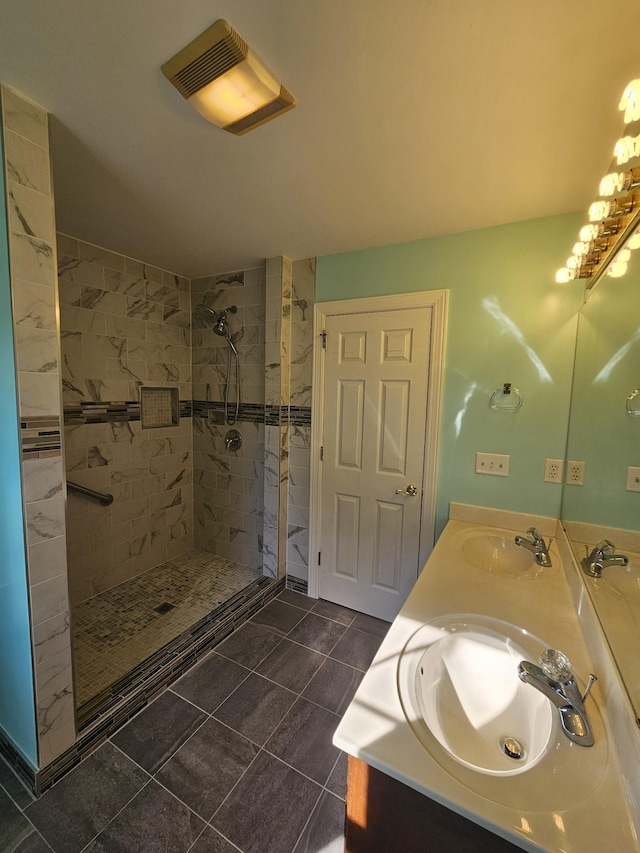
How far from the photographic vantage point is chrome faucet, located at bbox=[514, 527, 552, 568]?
4.81 feet

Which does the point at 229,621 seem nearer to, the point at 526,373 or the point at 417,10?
the point at 526,373

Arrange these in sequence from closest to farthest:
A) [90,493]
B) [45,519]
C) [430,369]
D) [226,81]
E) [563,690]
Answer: [563,690] < [226,81] < [45,519] < [430,369] < [90,493]

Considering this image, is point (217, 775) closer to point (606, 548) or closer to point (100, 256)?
point (606, 548)

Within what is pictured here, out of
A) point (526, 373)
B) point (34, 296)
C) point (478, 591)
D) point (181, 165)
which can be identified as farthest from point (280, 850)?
point (181, 165)

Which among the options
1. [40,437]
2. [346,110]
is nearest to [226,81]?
[346,110]

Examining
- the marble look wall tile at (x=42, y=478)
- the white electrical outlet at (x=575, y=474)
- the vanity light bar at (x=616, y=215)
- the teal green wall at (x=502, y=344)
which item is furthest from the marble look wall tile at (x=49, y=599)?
the vanity light bar at (x=616, y=215)

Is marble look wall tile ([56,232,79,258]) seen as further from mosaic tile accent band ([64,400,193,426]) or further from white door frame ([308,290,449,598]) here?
white door frame ([308,290,449,598])

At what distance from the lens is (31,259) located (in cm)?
111

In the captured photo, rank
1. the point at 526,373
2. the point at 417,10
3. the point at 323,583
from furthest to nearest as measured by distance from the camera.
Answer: the point at 323,583
the point at 526,373
the point at 417,10

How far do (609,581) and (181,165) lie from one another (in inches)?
83.3

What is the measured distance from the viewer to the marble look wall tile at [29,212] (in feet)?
3.48

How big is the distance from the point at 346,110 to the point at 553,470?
5.82ft

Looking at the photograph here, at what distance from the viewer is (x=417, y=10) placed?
789 millimetres

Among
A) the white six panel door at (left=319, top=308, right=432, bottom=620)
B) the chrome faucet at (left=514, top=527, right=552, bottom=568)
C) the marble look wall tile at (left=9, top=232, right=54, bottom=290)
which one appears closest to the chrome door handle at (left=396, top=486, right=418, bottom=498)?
the white six panel door at (left=319, top=308, right=432, bottom=620)
